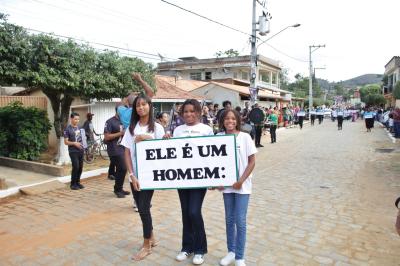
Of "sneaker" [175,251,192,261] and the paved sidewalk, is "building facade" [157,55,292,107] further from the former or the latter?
"sneaker" [175,251,192,261]

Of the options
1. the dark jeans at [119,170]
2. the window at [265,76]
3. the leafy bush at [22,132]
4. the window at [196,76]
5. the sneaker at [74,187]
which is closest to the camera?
the dark jeans at [119,170]

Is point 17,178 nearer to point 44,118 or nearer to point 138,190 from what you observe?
point 44,118

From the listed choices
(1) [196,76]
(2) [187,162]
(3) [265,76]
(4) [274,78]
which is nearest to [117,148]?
(2) [187,162]

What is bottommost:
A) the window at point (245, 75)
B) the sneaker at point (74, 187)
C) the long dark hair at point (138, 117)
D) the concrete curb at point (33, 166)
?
the sneaker at point (74, 187)

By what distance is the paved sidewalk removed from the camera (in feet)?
14.0

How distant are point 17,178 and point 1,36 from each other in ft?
11.4

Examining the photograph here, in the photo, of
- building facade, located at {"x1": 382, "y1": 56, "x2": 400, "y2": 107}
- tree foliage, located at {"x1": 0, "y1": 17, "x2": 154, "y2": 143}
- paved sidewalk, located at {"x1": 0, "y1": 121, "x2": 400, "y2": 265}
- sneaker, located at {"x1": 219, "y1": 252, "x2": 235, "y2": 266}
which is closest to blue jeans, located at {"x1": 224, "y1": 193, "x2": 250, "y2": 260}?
sneaker, located at {"x1": 219, "y1": 252, "x2": 235, "y2": 266}

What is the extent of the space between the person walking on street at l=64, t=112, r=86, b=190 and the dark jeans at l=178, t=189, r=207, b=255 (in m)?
4.32

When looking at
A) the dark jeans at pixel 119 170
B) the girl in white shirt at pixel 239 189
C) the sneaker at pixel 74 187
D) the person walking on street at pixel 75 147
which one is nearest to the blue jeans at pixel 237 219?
the girl in white shirt at pixel 239 189

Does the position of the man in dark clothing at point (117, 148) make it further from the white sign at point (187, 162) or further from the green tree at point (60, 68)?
the green tree at point (60, 68)

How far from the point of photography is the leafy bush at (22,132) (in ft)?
34.1

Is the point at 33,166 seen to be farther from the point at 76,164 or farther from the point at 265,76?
the point at 265,76

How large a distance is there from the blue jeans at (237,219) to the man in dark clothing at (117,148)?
3461mm

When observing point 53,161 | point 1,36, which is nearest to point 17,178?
point 53,161
